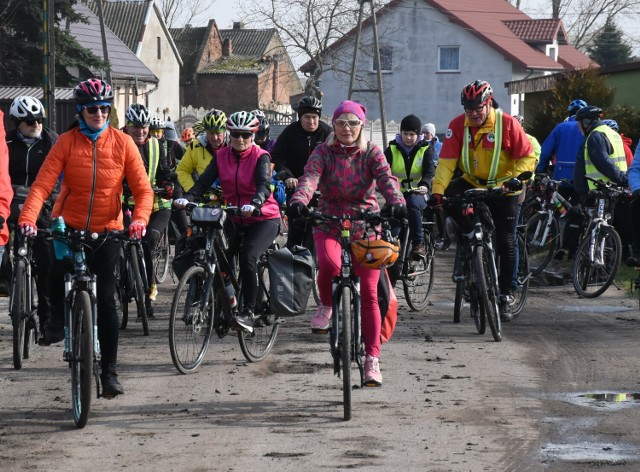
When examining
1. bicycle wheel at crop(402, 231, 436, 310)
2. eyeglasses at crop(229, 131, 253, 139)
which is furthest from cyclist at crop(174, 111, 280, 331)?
bicycle wheel at crop(402, 231, 436, 310)

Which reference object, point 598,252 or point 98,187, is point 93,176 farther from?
point 598,252

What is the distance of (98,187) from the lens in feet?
25.6

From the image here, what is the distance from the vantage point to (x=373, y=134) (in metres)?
62.8

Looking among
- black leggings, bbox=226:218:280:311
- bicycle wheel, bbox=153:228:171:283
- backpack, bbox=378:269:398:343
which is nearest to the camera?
backpack, bbox=378:269:398:343

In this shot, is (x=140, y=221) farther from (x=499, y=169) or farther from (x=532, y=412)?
(x=499, y=169)

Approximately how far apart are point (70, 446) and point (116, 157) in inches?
75.4

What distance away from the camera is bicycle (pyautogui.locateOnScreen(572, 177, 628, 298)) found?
1335cm

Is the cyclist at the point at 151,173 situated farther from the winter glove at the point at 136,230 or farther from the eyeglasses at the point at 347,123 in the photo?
the winter glove at the point at 136,230

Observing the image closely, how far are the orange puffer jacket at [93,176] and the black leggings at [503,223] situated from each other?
3564mm

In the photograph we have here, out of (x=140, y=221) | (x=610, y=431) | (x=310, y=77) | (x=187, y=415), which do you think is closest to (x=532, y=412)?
(x=610, y=431)

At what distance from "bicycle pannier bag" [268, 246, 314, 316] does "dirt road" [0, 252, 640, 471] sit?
520 millimetres

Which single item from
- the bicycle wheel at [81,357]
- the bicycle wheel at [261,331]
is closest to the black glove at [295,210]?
the bicycle wheel at [81,357]

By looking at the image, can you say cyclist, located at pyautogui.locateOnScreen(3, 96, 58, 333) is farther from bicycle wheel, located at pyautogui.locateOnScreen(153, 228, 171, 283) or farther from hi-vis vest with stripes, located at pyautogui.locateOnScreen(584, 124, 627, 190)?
hi-vis vest with stripes, located at pyautogui.locateOnScreen(584, 124, 627, 190)

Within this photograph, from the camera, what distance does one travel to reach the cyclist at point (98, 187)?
7688mm
